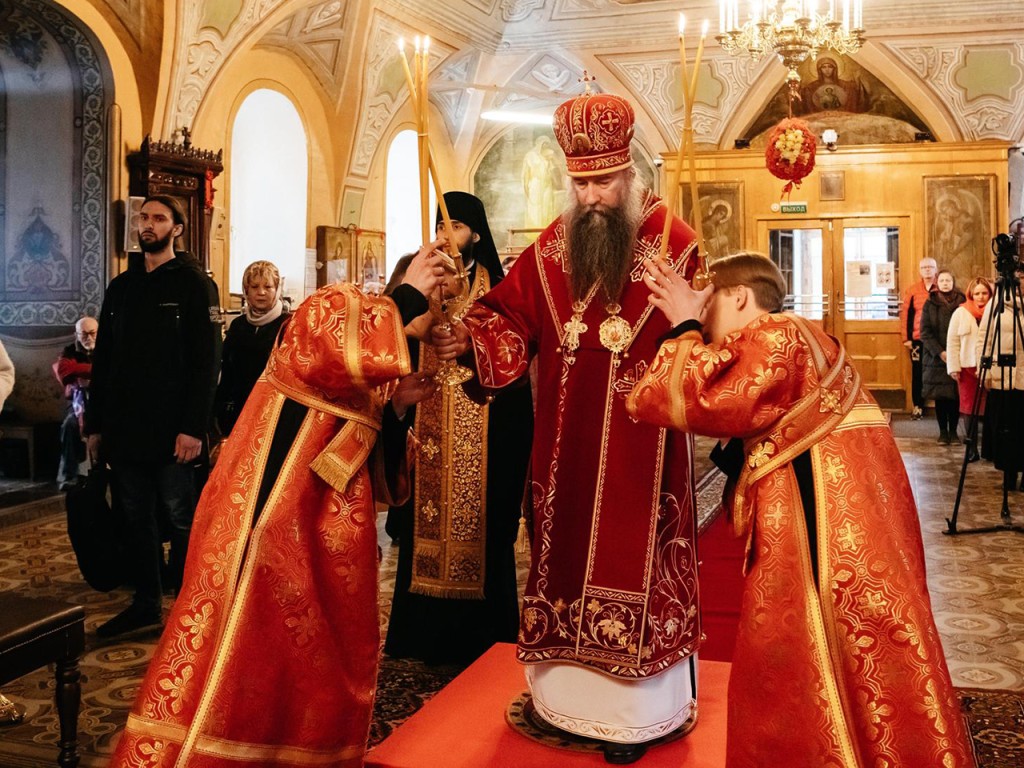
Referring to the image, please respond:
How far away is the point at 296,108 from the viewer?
11.6 meters

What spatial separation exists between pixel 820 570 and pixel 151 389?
304 cm

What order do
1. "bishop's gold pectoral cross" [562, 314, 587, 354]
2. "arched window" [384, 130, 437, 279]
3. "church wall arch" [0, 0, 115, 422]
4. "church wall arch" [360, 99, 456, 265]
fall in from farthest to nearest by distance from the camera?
"arched window" [384, 130, 437, 279] → "church wall arch" [360, 99, 456, 265] → "church wall arch" [0, 0, 115, 422] → "bishop's gold pectoral cross" [562, 314, 587, 354]

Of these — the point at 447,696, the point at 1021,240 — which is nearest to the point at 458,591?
the point at 447,696

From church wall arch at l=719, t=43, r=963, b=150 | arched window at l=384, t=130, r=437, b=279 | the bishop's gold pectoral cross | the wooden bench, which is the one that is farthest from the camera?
arched window at l=384, t=130, r=437, b=279

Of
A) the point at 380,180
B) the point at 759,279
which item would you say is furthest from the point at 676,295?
the point at 380,180

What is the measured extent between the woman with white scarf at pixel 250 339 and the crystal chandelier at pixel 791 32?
5576mm

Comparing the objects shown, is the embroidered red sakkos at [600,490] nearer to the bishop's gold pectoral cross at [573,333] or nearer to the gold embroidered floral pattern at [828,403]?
the bishop's gold pectoral cross at [573,333]

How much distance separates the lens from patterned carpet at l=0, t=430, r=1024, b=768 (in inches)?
125

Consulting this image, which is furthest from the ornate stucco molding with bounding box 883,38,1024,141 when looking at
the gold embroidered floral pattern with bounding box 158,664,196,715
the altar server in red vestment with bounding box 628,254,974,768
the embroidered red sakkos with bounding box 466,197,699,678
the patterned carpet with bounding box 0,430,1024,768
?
the gold embroidered floral pattern with bounding box 158,664,196,715

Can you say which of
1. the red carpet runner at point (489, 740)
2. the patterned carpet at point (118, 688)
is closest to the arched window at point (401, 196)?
the patterned carpet at point (118, 688)

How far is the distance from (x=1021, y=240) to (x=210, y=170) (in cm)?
981

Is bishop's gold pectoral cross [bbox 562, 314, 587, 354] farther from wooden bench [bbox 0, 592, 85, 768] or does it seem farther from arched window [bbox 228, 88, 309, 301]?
arched window [bbox 228, 88, 309, 301]

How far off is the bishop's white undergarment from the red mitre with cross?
134cm

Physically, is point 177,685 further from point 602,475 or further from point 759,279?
point 759,279
